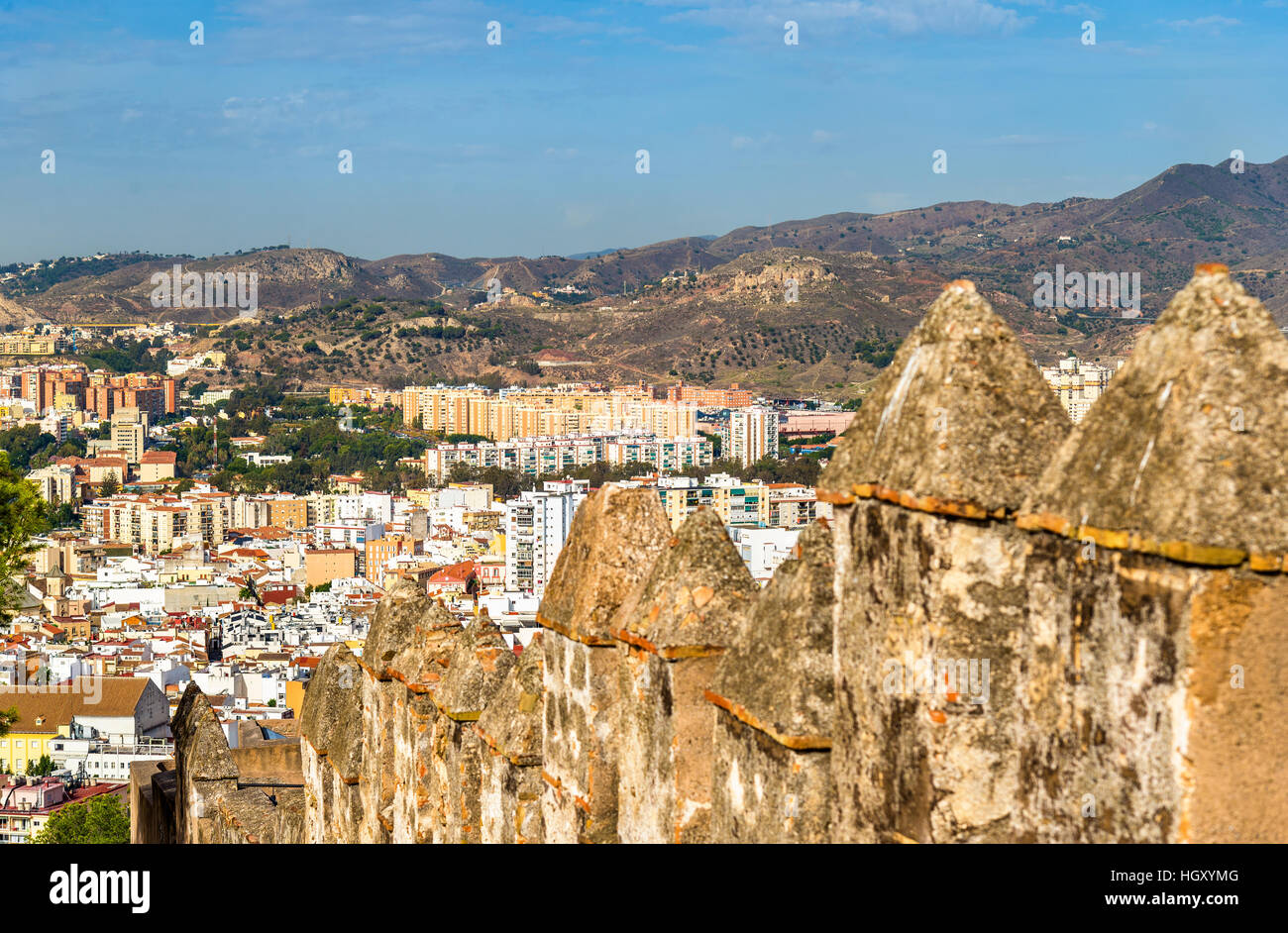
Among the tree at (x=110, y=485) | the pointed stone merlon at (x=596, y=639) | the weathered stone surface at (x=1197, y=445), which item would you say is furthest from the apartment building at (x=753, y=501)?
the weathered stone surface at (x=1197, y=445)

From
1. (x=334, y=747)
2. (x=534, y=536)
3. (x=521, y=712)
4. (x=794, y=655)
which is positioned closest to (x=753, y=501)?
(x=534, y=536)

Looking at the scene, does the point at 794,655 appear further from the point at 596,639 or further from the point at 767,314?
the point at 767,314

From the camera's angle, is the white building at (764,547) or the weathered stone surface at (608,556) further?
the white building at (764,547)

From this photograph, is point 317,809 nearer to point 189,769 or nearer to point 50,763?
point 189,769

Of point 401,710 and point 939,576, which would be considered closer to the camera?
point 939,576

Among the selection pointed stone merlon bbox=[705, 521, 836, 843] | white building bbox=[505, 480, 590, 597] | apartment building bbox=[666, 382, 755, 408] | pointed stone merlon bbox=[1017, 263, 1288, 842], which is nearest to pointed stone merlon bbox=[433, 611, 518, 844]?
pointed stone merlon bbox=[705, 521, 836, 843]

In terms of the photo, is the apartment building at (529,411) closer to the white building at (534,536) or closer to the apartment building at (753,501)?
the apartment building at (753,501)
